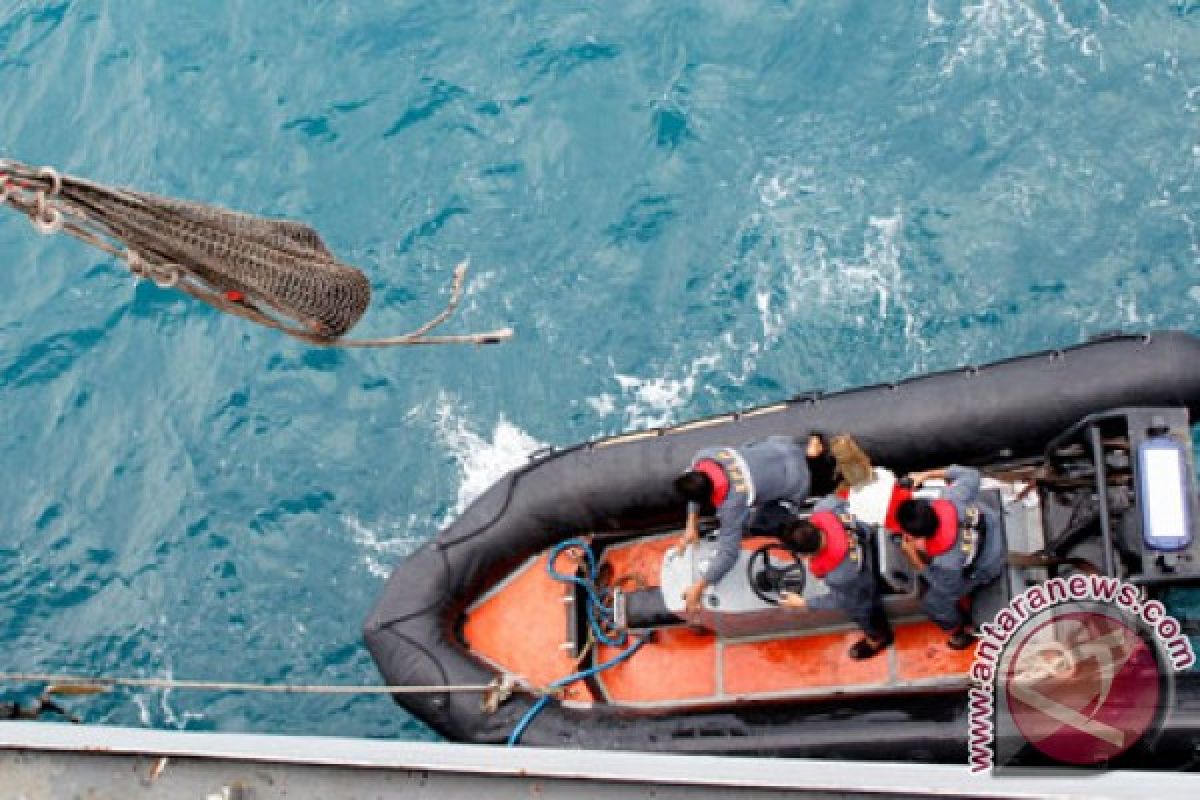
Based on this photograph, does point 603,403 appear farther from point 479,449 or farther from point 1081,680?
point 1081,680

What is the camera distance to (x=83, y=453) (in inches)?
344

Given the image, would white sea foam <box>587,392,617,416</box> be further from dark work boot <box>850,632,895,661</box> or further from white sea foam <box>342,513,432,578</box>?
dark work boot <box>850,632,895,661</box>

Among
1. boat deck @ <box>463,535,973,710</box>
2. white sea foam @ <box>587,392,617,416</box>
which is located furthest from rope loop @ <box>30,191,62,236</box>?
white sea foam @ <box>587,392,617,416</box>

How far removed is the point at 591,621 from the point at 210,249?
9.91ft

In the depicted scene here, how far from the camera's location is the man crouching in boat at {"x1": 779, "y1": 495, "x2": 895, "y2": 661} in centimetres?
501

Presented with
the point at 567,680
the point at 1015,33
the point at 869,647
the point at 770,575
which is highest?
the point at 1015,33

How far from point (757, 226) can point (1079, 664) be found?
3852 millimetres

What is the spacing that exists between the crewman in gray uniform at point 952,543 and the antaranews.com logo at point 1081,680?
300 millimetres

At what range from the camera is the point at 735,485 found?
5.23 meters

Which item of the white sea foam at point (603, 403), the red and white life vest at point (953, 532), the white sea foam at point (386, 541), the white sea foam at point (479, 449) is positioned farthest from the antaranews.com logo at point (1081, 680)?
the white sea foam at point (386, 541)

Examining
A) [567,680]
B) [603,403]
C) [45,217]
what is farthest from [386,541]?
[45,217]

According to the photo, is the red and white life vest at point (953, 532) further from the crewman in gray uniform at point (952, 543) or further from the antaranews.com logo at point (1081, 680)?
the antaranews.com logo at point (1081, 680)

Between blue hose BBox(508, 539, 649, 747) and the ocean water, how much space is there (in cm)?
137

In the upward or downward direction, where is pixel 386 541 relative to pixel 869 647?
Answer: upward
